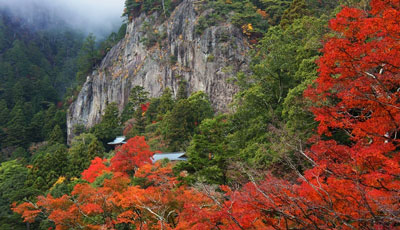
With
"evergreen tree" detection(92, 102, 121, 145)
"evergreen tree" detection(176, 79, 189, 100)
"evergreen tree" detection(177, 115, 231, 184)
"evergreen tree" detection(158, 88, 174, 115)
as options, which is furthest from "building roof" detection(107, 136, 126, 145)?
"evergreen tree" detection(177, 115, 231, 184)

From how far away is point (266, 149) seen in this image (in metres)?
12.0

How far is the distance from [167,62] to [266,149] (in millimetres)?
28745

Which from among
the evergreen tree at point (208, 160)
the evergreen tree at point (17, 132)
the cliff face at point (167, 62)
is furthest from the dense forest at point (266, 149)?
the evergreen tree at point (17, 132)

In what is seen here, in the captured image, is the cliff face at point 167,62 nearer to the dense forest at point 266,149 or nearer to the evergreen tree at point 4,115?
the dense forest at point 266,149

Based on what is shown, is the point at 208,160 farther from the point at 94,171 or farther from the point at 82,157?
the point at 82,157

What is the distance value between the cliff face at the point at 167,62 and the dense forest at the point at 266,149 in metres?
1.76

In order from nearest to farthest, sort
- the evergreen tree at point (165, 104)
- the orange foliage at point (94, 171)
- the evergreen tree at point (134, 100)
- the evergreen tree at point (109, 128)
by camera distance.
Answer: the orange foliage at point (94, 171), the evergreen tree at point (165, 104), the evergreen tree at point (109, 128), the evergreen tree at point (134, 100)

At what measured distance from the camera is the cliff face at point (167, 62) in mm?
30719

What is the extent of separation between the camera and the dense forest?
5.71 metres

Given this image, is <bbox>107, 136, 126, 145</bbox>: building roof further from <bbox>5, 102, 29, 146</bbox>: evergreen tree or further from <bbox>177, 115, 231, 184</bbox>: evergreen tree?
<bbox>5, 102, 29, 146</bbox>: evergreen tree

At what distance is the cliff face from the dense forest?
69.1 inches

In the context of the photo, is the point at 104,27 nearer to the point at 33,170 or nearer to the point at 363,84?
the point at 33,170

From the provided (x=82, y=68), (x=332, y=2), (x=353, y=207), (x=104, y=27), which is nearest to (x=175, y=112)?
(x=332, y=2)

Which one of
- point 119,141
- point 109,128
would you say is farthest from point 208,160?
point 109,128
